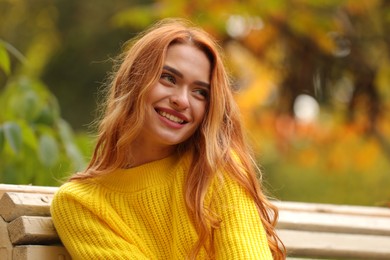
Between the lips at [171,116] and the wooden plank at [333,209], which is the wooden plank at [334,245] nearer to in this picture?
the wooden plank at [333,209]

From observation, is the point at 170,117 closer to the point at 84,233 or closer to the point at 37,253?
the point at 84,233

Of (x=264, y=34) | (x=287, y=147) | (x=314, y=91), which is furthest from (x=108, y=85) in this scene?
(x=287, y=147)

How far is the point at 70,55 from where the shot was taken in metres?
11.1

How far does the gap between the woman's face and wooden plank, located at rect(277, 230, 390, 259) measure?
76 cm

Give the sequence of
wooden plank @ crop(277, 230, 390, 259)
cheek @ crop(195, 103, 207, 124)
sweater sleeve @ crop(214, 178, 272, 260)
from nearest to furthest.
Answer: sweater sleeve @ crop(214, 178, 272, 260) < cheek @ crop(195, 103, 207, 124) < wooden plank @ crop(277, 230, 390, 259)

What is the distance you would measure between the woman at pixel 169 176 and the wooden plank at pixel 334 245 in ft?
1.84

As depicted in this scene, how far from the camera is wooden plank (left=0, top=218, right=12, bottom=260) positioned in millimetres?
2994

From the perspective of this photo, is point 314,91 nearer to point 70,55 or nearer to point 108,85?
point 70,55

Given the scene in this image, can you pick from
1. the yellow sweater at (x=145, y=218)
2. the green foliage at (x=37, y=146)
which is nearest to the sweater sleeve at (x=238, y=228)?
the yellow sweater at (x=145, y=218)

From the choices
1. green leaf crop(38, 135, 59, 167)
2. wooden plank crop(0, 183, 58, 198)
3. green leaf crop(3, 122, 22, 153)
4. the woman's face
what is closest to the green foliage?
green leaf crop(38, 135, 59, 167)

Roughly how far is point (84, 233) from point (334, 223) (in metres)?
1.18

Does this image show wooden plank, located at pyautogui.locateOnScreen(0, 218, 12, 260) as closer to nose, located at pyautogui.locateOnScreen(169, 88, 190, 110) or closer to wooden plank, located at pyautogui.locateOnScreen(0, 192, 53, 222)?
wooden plank, located at pyautogui.locateOnScreen(0, 192, 53, 222)

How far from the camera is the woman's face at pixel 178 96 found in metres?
2.93

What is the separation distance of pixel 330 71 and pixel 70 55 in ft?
12.6
